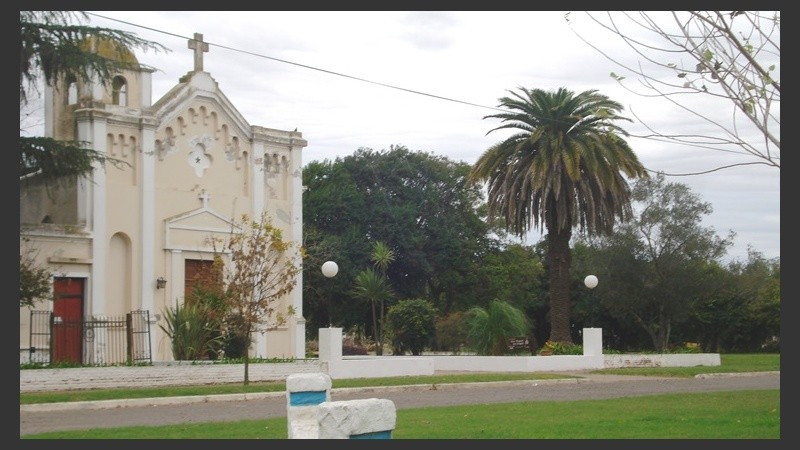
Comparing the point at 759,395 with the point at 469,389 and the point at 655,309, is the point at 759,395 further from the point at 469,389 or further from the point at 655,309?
the point at 655,309

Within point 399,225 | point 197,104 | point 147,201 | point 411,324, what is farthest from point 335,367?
point 399,225

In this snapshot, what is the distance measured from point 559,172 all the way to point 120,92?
14.8 metres

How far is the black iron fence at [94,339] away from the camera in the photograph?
28.2 metres

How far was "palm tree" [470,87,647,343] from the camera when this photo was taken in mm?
38250

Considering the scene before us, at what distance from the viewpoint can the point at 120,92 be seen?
3409cm

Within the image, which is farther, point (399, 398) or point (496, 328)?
point (496, 328)

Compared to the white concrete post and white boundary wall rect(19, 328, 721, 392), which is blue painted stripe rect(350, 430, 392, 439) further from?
the white concrete post

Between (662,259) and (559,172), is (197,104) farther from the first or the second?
(662,259)

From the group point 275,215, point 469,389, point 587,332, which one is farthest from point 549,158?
point 469,389

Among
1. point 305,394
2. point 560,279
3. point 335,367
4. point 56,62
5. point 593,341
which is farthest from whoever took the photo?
point 560,279

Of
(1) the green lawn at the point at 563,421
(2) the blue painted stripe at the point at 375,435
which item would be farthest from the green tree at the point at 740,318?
(2) the blue painted stripe at the point at 375,435

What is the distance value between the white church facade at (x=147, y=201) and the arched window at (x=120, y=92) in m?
0.04

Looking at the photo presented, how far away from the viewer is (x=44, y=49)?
22828 millimetres

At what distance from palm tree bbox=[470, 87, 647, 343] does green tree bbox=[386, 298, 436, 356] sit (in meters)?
6.28
